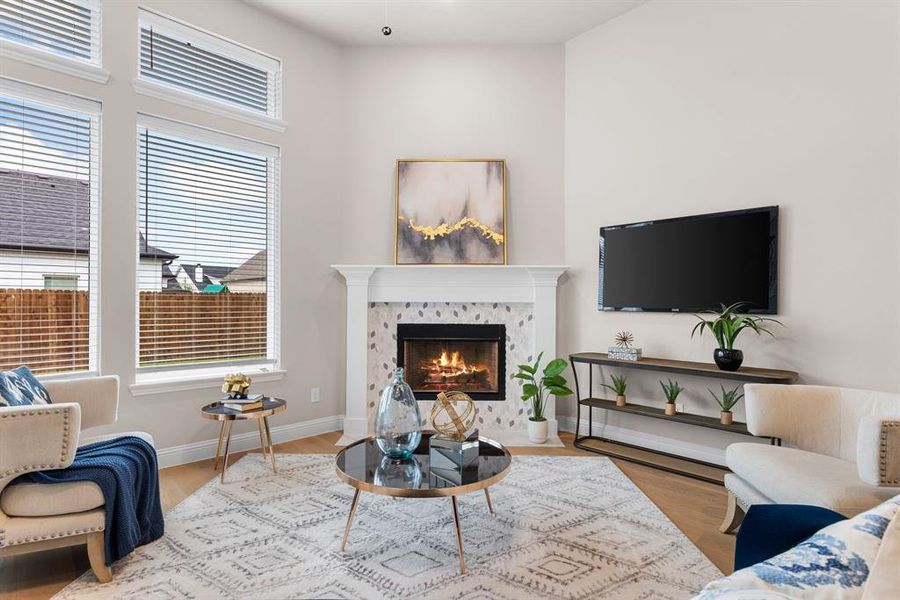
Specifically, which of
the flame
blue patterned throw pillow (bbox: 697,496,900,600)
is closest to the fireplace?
the flame

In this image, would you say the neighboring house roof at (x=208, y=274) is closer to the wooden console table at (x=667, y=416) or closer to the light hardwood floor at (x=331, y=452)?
the light hardwood floor at (x=331, y=452)

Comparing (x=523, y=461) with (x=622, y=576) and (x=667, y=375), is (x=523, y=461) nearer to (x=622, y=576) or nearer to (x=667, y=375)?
(x=667, y=375)

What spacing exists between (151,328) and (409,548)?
95.4 inches

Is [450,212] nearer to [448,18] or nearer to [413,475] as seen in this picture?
[448,18]

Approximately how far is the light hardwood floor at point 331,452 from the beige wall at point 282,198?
0.38m

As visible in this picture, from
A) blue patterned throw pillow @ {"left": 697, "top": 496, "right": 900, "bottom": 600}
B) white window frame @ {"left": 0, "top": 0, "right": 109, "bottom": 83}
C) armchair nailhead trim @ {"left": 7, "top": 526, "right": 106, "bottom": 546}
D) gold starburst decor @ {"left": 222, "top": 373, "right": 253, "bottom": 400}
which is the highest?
white window frame @ {"left": 0, "top": 0, "right": 109, "bottom": 83}

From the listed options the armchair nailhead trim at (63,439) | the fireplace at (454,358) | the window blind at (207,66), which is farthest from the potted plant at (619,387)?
the window blind at (207,66)

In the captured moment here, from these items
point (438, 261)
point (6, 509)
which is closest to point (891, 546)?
point (6, 509)

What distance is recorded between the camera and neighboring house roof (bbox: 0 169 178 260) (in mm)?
2904

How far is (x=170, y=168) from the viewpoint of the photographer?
3.61 meters

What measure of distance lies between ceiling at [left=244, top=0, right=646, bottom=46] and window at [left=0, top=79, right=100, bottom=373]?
5.70 ft

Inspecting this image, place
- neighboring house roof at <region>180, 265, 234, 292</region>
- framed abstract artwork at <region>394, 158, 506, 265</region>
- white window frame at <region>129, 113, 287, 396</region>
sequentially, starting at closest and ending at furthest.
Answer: white window frame at <region>129, 113, 287, 396</region>, neighboring house roof at <region>180, 265, 234, 292</region>, framed abstract artwork at <region>394, 158, 506, 265</region>

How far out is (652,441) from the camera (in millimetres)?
3969

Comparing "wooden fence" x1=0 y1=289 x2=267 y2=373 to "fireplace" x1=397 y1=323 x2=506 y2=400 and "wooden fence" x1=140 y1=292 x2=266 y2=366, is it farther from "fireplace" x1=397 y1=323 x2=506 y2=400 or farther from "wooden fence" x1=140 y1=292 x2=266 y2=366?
"fireplace" x1=397 y1=323 x2=506 y2=400
